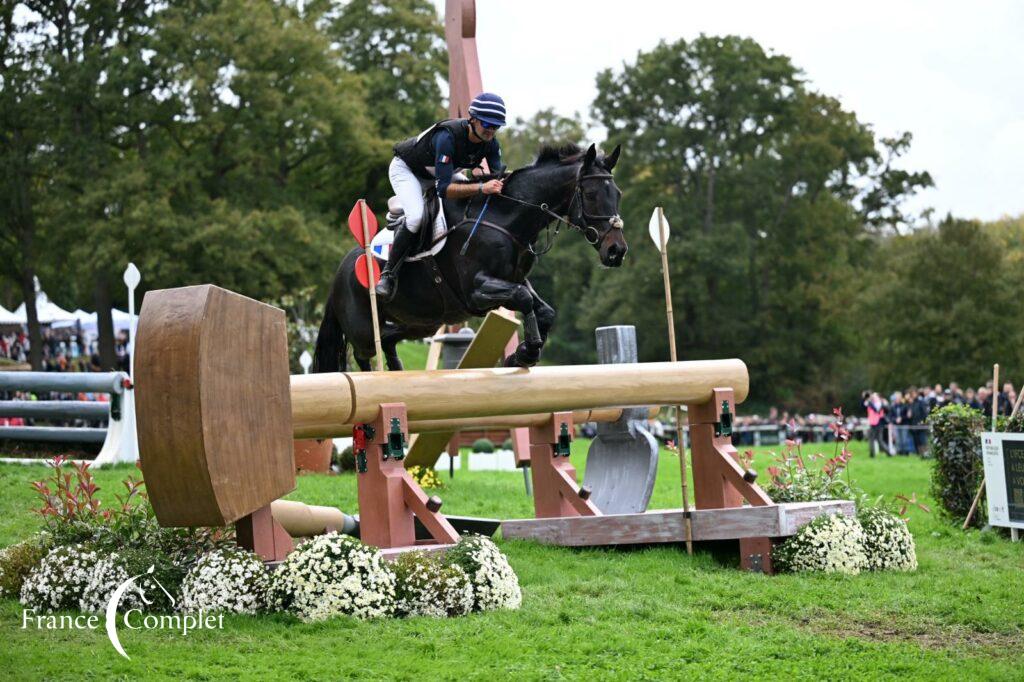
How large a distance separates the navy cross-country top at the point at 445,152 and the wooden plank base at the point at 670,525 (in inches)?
106

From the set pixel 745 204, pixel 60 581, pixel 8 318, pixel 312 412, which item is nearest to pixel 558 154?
pixel 312 412

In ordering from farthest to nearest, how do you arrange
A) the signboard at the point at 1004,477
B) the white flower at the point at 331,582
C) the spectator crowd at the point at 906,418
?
1. the spectator crowd at the point at 906,418
2. the signboard at the point at 1004,477
3. the white flower at the point at 331,582

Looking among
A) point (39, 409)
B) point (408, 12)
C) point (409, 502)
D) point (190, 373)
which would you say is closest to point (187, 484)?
point (190, 373)

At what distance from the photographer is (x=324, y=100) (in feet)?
98.1

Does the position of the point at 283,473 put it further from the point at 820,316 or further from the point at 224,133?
the point at 820,316

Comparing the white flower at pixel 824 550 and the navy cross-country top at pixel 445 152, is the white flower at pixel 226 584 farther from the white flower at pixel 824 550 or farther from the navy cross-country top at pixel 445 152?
the white flower at pixel 824 550

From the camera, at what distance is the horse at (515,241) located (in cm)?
779

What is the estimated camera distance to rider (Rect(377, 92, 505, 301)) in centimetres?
807

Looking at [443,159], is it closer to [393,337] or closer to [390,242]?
[390,242]

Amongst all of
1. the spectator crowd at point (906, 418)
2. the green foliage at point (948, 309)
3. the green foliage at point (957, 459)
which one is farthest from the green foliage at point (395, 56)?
the green foliage at point (957, 459)

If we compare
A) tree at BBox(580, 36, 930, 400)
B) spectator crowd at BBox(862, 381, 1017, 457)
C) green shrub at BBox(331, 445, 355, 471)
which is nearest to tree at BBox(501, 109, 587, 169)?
tree at BBox(580, 36, 930, 400)

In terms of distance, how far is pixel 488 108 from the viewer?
26.3 feet

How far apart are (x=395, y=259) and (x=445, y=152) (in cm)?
94

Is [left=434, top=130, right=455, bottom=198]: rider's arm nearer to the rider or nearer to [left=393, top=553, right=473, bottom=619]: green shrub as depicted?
the rider
